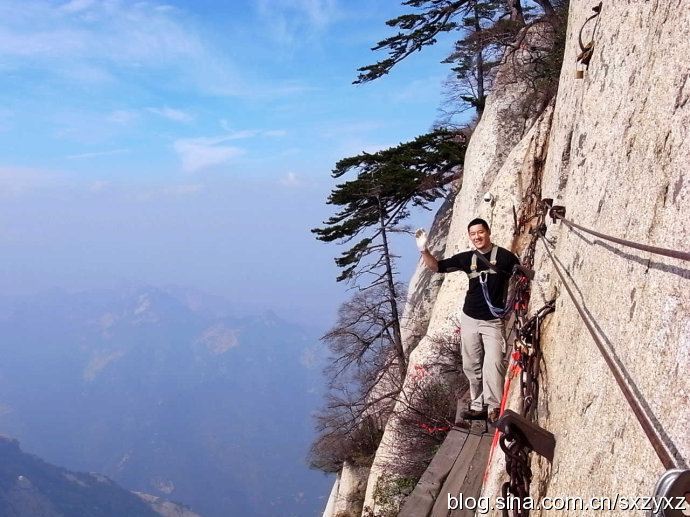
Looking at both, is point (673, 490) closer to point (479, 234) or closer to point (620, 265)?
point (620, 265)

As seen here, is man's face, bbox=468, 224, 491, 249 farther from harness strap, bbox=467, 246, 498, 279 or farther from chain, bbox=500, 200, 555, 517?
chain, bbox=500, 200, 555, 517

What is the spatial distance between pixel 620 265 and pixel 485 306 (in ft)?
11.2

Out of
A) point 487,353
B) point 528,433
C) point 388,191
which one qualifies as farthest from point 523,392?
point 388,191

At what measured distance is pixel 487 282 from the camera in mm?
6391

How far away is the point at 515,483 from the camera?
13.0 feet

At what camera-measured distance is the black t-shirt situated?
6.37 m

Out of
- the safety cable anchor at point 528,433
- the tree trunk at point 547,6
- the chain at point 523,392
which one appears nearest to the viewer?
the safety cable anchor at point 528,433

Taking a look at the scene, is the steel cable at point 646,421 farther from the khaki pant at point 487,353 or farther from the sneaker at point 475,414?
the sneaker at point 475,414

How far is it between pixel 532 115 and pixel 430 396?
30.0ft

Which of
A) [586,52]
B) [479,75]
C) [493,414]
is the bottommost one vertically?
[493,414]

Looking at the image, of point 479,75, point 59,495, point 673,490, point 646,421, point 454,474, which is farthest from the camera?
point 59,495

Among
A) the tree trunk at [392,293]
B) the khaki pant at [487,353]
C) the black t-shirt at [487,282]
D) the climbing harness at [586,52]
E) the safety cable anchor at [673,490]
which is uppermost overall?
the tree trunk at [392,293]

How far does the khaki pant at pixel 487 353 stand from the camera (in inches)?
258

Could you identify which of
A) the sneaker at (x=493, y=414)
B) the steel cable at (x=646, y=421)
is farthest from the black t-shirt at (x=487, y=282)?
→ the steel cable at (x=646, y=421)
